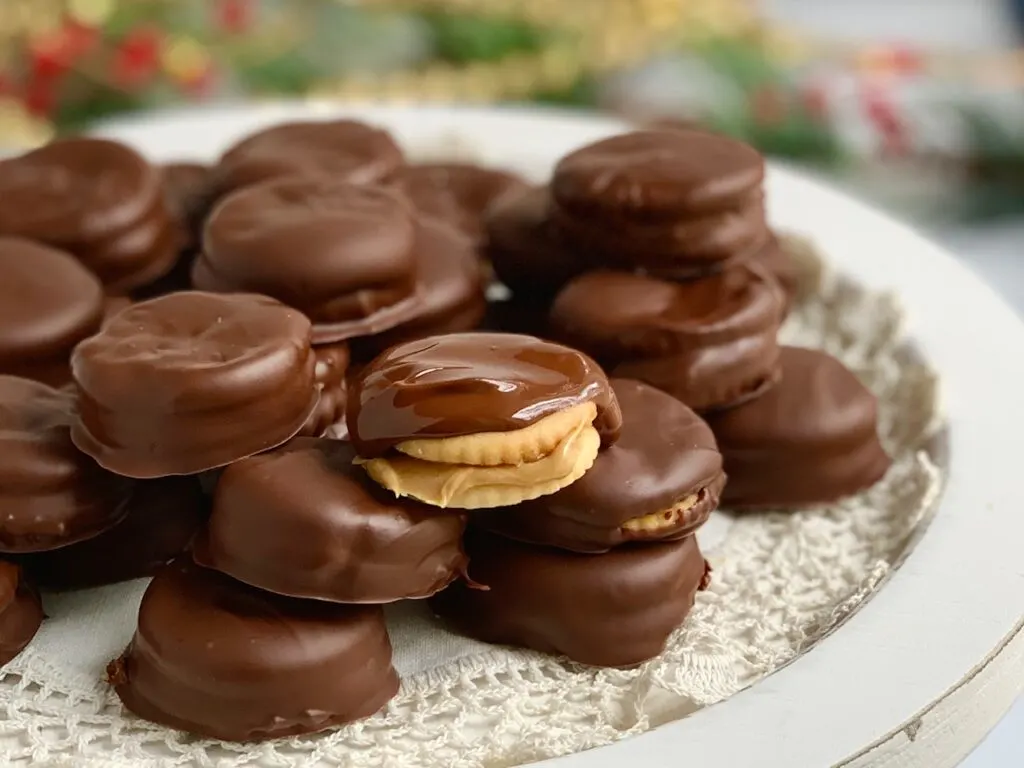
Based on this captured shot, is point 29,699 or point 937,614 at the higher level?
point 937,614

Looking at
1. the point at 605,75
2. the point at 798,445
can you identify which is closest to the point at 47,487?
the point at 798,445

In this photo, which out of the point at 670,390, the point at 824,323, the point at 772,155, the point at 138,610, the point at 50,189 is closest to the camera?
the point at 138,610

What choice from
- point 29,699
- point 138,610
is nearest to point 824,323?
point 138,610

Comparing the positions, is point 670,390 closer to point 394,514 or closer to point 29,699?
point 394,514

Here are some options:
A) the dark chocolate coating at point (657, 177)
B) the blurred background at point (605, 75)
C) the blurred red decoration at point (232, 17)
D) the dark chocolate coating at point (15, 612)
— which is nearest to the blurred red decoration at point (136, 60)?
the blurred background at point (605, 75)

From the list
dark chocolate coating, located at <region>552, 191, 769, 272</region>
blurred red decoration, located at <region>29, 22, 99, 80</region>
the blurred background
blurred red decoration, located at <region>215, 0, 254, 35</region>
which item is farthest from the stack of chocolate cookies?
blurred red decoration, located at <region>215, 0, 254, 35</region>

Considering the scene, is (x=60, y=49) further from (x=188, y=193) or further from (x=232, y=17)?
(x=188, y=193)

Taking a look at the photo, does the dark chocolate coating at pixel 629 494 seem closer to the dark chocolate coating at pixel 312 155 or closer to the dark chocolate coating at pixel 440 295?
the dark chocolate coating at pixel 440 295
